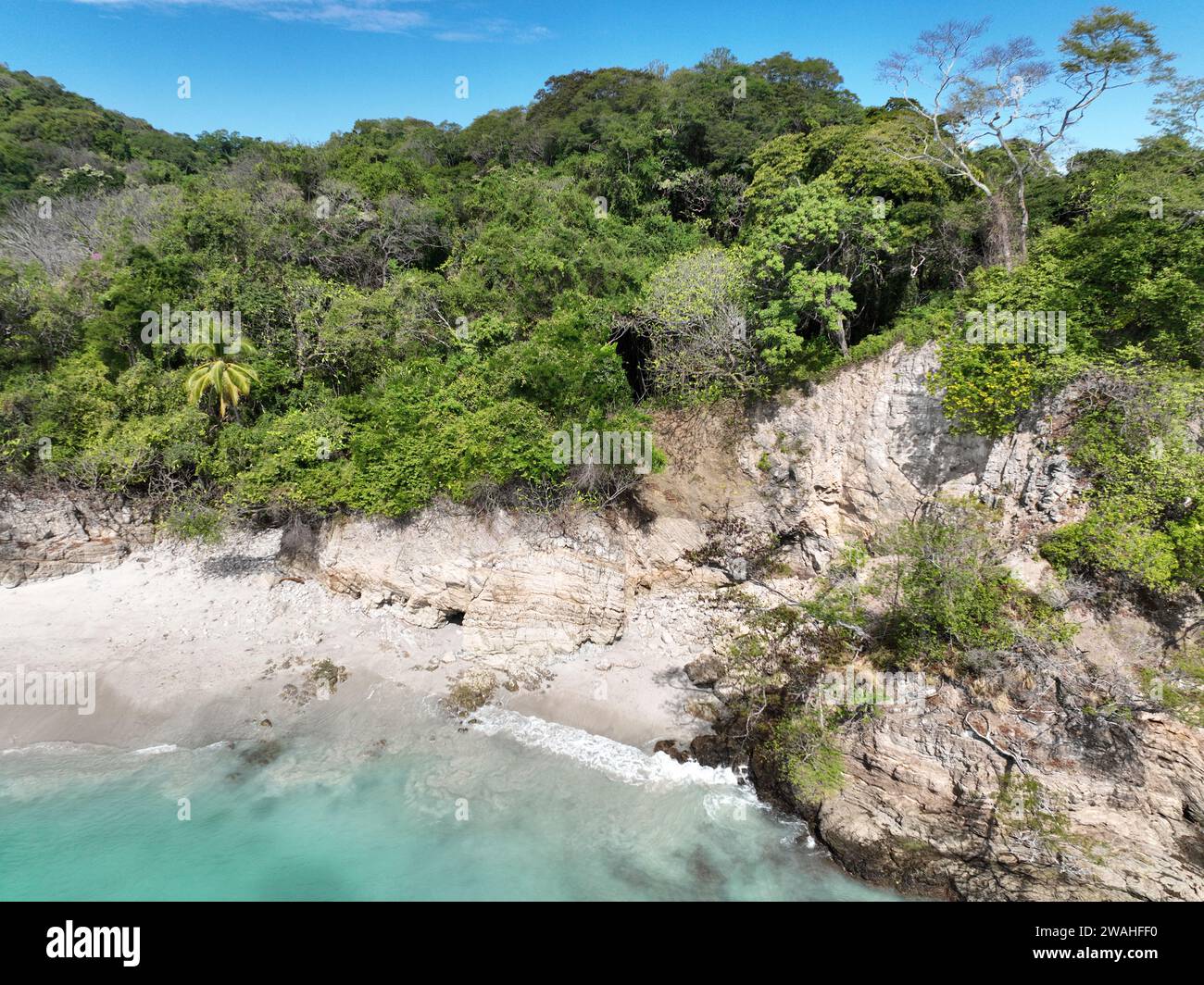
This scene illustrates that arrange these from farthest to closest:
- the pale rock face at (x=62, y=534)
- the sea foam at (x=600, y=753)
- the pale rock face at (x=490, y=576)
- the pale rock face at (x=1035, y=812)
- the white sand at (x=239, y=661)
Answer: the pale rock face at (x=62, y=534) < the pale rock face at (x=490, y=576) < the white sand at (x=239, y=661) < the sea foam at (x=600, y=753) < the pale rock face at (x=1035, y=812)

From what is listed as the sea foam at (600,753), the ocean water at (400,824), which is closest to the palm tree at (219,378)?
the ocean water at (400,824)

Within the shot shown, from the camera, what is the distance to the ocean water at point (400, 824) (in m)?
12.4

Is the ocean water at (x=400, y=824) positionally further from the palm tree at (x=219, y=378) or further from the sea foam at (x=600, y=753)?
the palm tree at (x=219, y=378)

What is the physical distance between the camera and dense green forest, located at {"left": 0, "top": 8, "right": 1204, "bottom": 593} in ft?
45.4

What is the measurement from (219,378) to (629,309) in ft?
47.7

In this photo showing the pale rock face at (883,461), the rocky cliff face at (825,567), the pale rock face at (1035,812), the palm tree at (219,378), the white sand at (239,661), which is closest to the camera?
the pale rock face at (1035,812)

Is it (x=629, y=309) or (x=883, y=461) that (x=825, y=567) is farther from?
(x=629, y=309)

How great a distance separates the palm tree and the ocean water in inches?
439

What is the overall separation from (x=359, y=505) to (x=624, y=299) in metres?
12.1

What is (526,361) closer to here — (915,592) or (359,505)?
(359,505)

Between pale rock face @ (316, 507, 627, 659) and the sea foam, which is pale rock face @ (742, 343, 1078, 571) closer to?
pale rock face @ (316, 507, 627, 659)

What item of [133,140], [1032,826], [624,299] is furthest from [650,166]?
[133,140]

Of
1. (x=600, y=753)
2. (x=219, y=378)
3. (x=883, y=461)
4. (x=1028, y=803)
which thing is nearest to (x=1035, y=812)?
(x=1028, y=803)

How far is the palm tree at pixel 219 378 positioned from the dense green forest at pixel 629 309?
11 centimetres
